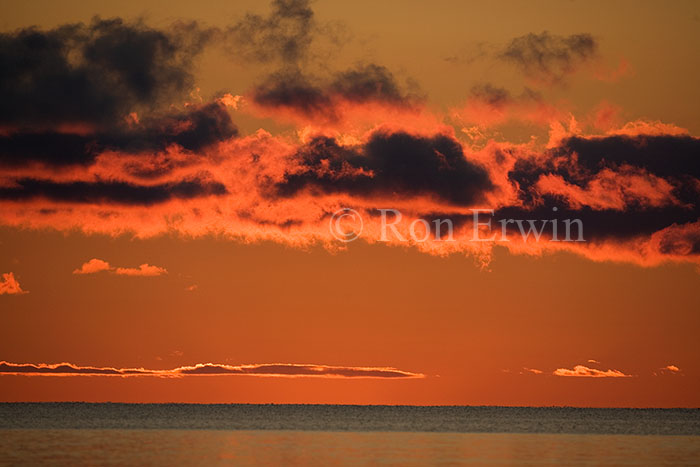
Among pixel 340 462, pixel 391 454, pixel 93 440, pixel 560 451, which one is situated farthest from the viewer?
pixel 93 440

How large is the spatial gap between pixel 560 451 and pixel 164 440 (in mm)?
33187

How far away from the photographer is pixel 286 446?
89.8 meters

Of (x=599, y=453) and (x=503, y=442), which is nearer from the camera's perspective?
(x=599, y=453)

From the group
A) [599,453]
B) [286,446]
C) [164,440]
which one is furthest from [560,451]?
[164,440]

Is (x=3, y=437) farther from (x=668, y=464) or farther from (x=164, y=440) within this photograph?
(x=668, y=464)

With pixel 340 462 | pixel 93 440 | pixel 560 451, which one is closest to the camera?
pixel 340 462

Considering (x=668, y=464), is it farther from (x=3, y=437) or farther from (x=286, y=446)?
(x=3, y=437)

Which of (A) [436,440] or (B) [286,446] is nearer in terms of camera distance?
(B) [286,446]

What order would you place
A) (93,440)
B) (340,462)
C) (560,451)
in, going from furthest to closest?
1. (93,440)
2. (560,451)
3. (340,462)

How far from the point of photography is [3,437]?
100 m

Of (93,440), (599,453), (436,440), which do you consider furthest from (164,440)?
(599,453)

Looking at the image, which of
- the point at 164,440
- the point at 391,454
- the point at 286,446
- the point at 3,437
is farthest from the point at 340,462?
the point at 3,437

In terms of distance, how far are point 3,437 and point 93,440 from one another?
31.7ft

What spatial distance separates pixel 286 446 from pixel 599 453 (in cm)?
2372
